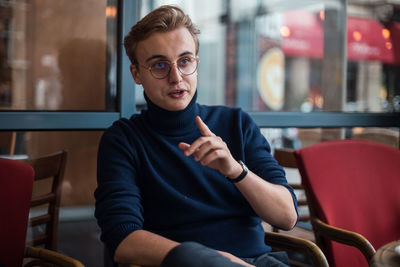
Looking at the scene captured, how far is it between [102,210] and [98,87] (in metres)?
1.03

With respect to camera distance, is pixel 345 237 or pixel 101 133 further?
pixel 101 133

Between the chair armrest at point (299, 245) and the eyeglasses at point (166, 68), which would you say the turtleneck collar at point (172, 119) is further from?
the chair armrest at point (299, 245)

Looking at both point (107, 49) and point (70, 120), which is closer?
point (70, 120)

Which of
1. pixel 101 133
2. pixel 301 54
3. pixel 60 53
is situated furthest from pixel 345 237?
pixel 301 54

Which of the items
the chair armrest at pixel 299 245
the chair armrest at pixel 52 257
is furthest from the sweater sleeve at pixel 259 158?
the chair armrest at pixel 52 257

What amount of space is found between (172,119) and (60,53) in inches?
38.8

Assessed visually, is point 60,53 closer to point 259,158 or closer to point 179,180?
point 179,180

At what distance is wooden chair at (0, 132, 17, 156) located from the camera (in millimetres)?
2083

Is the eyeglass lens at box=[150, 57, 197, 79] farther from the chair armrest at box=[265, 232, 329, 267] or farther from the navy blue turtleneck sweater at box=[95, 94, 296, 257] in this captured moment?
the chair armrest at box=[265, 232, 329, 267]

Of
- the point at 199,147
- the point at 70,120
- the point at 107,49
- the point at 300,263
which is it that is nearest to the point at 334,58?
the point at 300,263

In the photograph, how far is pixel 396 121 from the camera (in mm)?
2779

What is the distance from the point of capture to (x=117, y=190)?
1341 mm

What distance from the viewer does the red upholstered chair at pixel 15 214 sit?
141 centimetres

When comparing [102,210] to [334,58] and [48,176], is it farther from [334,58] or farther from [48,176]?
[334,58]
